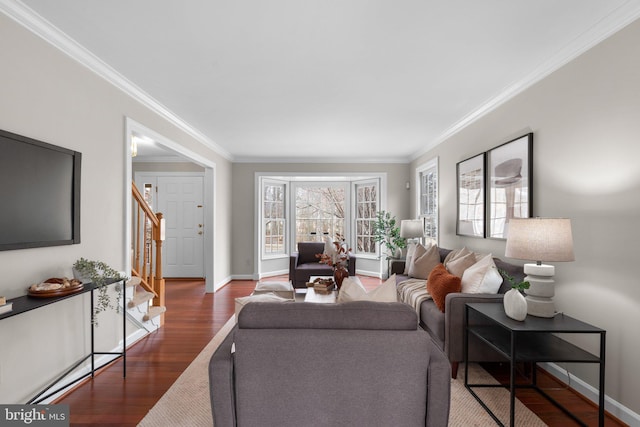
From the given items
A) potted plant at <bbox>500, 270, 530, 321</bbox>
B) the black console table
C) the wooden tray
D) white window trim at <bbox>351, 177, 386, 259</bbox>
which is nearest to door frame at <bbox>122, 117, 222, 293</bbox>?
the black console table

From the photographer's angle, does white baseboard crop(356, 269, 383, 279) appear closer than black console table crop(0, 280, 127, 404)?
No

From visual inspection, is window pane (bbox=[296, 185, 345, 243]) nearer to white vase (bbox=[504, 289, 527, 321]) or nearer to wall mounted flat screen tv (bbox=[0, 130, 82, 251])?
wall mounted flat screen tv (bbox=[0, 130, 82, 251])

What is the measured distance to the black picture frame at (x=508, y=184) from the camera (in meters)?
2.89

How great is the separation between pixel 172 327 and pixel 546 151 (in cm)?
417

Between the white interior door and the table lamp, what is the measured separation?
5.75 meters

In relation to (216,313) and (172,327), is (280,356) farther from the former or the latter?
(216,313)

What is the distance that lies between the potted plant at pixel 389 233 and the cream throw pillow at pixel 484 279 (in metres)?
2.72

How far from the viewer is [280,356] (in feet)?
5.02

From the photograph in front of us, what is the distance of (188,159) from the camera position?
4.83 m

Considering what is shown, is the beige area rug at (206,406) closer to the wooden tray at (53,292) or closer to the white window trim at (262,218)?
the wooden tray at (53,292)

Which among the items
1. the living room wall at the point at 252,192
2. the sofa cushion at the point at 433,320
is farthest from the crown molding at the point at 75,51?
the sofa cushion at the point at 433,320

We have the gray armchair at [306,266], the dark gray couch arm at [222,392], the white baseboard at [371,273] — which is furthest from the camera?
the white baseboard at [371,273]

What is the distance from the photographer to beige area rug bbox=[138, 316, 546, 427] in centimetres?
209

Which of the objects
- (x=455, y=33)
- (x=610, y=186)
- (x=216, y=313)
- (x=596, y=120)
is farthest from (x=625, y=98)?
(x=216, y=313)
